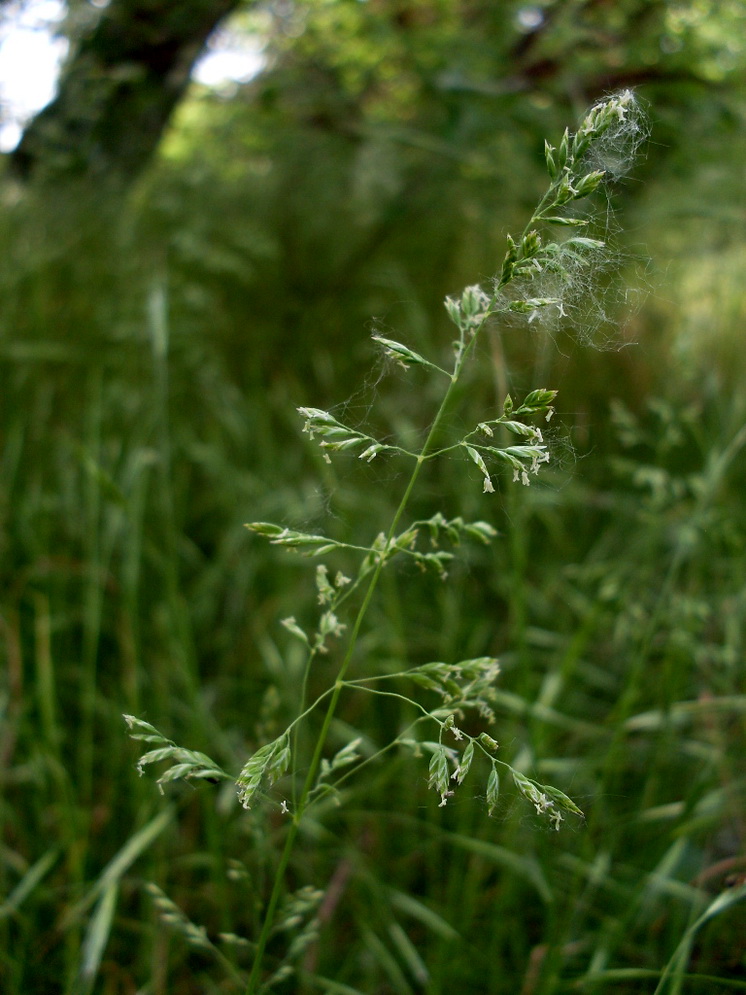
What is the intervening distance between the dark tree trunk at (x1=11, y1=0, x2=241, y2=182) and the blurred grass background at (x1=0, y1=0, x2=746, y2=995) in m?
0.12

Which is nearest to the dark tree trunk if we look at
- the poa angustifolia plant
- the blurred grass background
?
the blurred grass background

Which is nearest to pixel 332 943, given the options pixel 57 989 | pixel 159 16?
pixel 57 989

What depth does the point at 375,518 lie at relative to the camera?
7.28 ft

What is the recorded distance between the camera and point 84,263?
2.60m

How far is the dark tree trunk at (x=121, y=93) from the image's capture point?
248 cm

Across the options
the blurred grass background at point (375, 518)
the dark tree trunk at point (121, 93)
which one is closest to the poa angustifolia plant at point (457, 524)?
the blurred grass background at point (375, 518)

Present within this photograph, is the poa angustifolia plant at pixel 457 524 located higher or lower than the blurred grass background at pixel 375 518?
higher

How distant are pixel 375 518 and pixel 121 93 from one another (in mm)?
1824

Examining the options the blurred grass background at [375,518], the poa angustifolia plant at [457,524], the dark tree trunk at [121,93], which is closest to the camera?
the poa angustifolia plant at [457,524]

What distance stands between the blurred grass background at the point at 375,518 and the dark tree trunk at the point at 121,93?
4.9 inches

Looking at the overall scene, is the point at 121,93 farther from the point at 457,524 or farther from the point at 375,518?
the point at 457,524

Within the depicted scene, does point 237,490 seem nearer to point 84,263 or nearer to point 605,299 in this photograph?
point 84,263

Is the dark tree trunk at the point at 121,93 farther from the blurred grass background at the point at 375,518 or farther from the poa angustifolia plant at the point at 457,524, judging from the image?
the poa angustifolia plant at the point at 457,524

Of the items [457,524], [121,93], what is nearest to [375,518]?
[457,524]
